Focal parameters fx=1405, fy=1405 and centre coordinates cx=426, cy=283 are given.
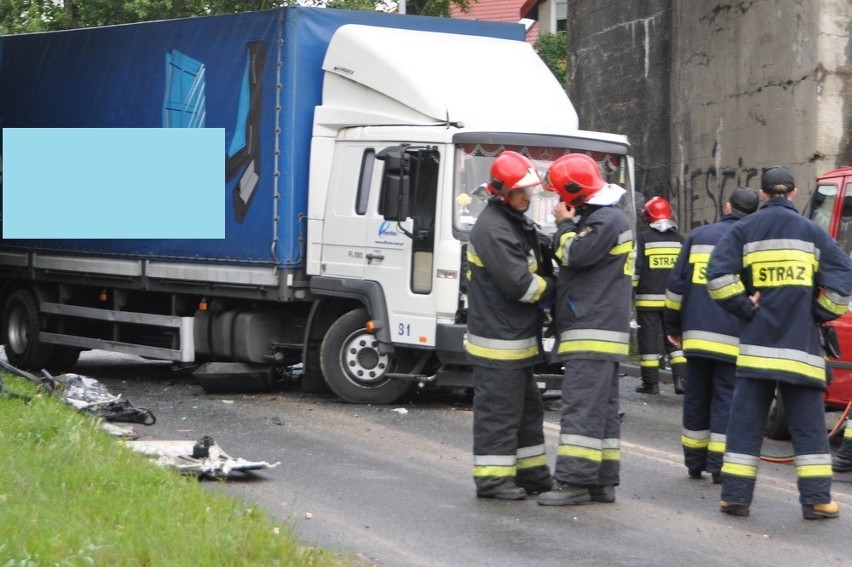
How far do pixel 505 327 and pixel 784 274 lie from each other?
5.02 ft

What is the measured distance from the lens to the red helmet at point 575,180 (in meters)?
7.75

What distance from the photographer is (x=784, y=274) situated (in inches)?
296

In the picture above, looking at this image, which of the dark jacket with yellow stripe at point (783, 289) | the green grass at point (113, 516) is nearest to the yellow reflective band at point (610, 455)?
the dark jacket with yellow stripe at point (783, 289)

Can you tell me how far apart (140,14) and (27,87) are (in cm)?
933

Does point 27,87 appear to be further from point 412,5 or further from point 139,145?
point 412,5

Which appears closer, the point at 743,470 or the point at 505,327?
the point at 743,470

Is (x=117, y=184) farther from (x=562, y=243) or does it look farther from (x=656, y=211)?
(x=562, y=243)

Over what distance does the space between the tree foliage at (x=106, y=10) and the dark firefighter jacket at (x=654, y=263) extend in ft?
42.8

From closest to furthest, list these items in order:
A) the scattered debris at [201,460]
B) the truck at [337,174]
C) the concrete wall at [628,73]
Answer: the scattered debris at [201,460] < the truck at [337,174] < the concrete wall at [628,73]

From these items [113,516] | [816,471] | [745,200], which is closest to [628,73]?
[745,200]

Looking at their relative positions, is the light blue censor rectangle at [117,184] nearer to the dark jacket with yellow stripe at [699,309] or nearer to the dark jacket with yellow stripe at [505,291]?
the dark jacket with yellow stripe at [699,309]

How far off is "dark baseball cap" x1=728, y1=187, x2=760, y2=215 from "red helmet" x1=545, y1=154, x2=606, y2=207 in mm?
1264

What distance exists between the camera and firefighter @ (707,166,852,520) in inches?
293

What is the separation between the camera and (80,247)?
14.8 meters
